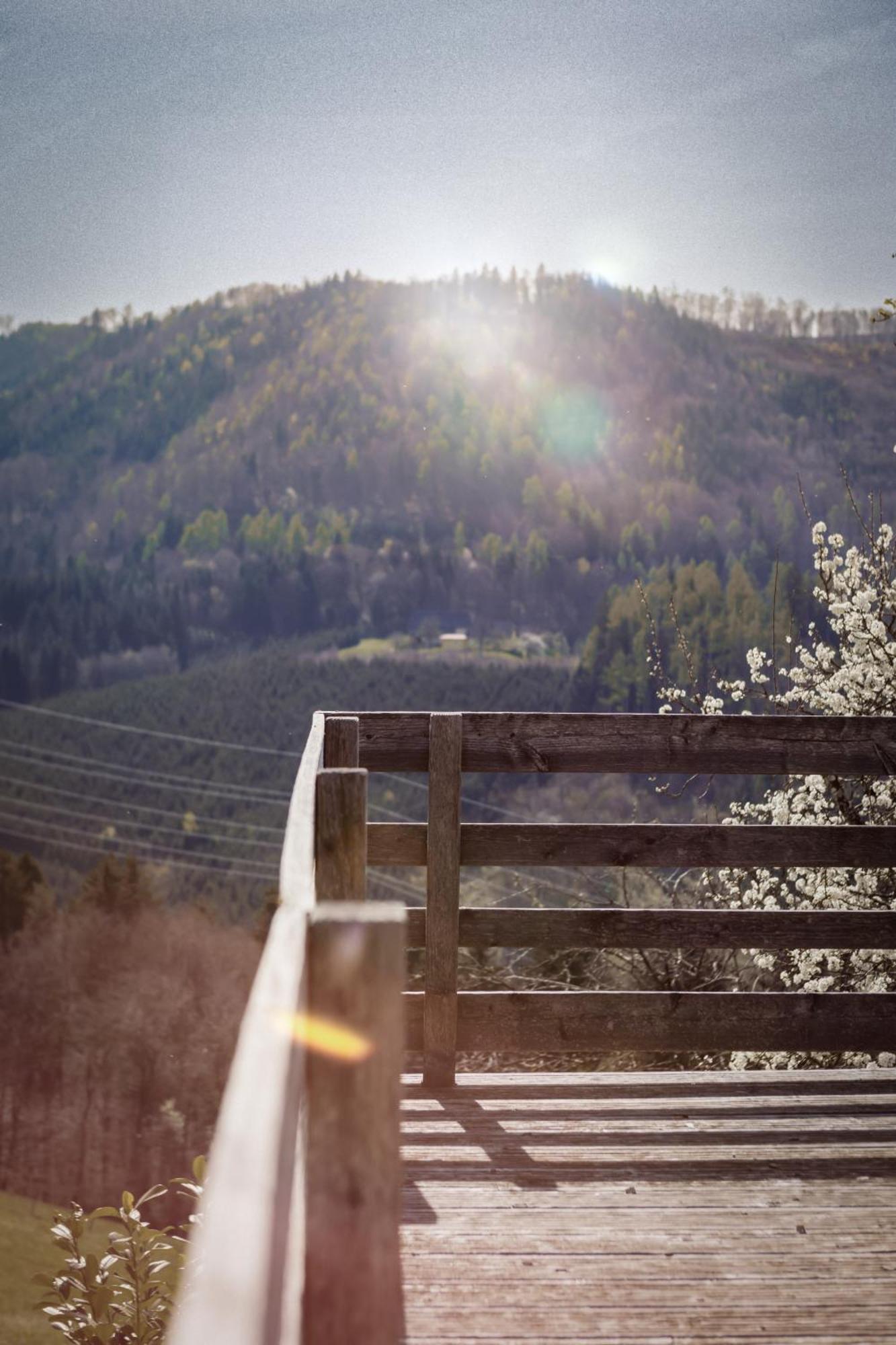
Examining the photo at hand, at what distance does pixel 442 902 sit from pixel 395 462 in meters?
109

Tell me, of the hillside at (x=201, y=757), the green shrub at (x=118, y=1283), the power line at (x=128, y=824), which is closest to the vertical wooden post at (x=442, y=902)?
the green shrub at (x=118, y=1283)

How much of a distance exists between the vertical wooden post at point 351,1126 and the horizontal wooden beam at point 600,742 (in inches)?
113

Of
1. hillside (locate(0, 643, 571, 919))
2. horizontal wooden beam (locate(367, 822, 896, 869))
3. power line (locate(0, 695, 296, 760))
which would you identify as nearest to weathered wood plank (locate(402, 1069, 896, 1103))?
horizontal wooden beam (locate(367, 822, 896, 869))

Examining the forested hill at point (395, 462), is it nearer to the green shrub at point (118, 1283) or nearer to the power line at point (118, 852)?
the power line at point (118, 852)

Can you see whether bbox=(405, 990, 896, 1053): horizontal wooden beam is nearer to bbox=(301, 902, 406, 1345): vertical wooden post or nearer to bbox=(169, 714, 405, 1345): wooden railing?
bbox=(169, 714, 405, 1345): wooden railing

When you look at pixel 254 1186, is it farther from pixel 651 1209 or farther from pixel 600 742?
pixel 600 742

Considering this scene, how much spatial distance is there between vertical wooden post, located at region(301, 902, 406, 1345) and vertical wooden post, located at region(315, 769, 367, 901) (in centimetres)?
116

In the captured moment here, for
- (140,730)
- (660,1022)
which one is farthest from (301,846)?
(140,730)

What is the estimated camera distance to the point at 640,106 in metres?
36.2

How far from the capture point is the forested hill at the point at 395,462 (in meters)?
87.6

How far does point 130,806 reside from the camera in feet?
300

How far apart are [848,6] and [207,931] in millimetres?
54911

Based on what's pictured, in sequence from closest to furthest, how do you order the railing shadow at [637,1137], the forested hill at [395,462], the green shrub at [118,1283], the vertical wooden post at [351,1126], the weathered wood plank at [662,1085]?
the vertical wooden post at [351,1126] → the railing shadow at [637,1137] → the weathered wood plank at [662,1085] → the green shrub at [118,1283] → the forested hill at [395,462]

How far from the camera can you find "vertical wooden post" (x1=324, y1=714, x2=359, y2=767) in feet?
13.1
